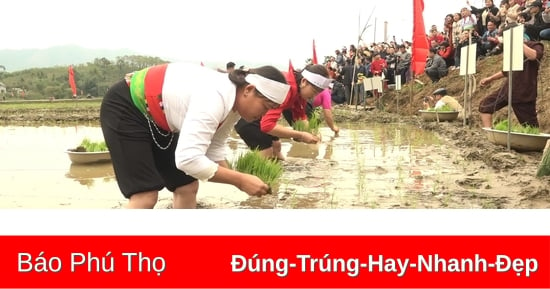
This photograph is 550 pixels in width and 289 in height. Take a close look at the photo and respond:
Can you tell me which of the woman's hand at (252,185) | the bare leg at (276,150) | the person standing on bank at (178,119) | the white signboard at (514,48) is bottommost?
the bare leg at (276,150)

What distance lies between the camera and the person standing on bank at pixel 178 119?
221cm

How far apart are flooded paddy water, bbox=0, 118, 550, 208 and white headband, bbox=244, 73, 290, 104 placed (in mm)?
1445

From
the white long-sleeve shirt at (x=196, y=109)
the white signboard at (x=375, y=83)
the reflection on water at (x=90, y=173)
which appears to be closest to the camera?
the white long-sleeve shirt at (x=196, y=109)

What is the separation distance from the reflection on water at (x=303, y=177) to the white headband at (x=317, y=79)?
2.72ft

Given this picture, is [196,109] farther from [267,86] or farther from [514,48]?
[514,48]

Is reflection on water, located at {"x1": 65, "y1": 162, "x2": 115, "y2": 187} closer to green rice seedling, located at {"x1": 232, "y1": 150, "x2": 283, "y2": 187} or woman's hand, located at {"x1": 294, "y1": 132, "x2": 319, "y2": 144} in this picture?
woman's hand, located at {"x1": 294, "y1": 132, "x2": 319, "y2": 144}

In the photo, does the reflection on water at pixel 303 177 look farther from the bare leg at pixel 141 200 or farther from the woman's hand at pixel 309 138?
the bare leg at pixel 141 200

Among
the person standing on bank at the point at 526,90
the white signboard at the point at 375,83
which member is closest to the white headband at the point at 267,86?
the person standing on bank at the point at 526,90

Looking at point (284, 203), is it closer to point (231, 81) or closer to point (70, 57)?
point (231, 81)

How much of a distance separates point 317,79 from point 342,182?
2.93 ft

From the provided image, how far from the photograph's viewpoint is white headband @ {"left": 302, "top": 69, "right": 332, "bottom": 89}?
4426mm

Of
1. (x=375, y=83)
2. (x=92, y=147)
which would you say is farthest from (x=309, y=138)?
(x=375, y=83)

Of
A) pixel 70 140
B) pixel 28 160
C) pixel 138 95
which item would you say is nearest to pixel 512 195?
pixel 138 95

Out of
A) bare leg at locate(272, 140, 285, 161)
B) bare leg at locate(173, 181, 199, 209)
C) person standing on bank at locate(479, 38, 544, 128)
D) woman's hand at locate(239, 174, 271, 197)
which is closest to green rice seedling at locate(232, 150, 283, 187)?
bare leg at locate(173, 181, 199, 209)
